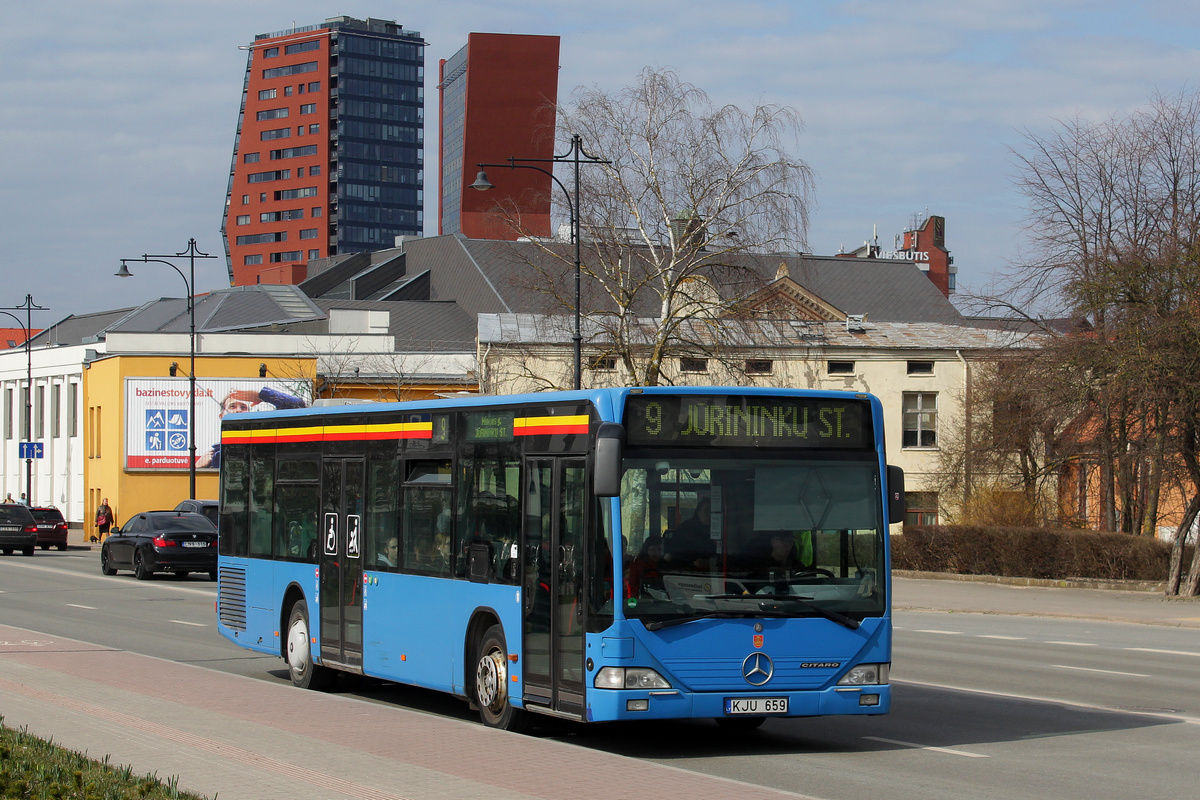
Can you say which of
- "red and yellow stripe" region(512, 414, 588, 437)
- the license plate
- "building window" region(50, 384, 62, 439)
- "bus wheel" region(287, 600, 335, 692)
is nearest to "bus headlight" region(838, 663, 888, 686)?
the license plate

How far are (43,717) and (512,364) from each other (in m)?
41.6

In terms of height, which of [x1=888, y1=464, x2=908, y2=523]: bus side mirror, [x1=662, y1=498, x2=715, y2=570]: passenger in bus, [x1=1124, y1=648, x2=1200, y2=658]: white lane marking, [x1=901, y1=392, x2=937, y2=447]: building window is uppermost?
[x1=901, y1=392, x2=937, y2=447]: building window

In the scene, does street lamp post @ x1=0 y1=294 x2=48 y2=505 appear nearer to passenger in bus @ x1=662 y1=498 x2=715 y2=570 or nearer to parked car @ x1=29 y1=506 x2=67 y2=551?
parked car @ x1=29 y1=506 x2=67 y2=551

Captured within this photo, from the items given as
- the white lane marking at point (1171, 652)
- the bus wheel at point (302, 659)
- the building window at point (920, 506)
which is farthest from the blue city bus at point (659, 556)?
the building window at point (920, 506)

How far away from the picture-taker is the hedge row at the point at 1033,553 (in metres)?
31.5

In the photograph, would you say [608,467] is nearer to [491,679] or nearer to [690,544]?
[690,544]

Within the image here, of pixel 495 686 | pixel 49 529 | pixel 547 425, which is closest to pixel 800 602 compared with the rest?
pixel 547 425

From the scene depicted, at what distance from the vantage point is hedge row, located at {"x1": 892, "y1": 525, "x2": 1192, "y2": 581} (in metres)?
31.5

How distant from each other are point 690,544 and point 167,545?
25426mm

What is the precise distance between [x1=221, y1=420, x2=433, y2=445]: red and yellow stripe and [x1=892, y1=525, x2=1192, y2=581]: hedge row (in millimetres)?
21460

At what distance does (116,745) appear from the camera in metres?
9.62

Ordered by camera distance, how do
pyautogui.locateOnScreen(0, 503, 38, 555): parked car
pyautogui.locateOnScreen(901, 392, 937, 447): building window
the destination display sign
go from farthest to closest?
pyautogui.locateOnScreen(901, 392, 937, 447): building window
pyautogui.locateOnScreen(0, 503, 38, 555): parked car
the destination display sign

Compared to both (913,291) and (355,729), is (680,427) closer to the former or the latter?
(355,729)

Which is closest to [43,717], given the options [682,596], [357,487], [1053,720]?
[357,487]
